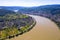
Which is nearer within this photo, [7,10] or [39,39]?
[39,39]

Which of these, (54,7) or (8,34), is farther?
(54,7)

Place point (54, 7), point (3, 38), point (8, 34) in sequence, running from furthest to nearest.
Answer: point (54, 7) < point (8, 34) < point (3, 38)

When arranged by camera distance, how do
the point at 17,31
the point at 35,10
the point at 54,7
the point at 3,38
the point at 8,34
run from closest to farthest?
1. the point at 3,38
2. the point at 8,34
3. the point at 17,31
4. the point at 54,7
5. the point at 35,10

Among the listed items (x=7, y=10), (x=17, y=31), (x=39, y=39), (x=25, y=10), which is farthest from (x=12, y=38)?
(x=25, y=10)

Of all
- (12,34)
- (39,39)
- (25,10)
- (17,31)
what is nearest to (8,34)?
(12,34)

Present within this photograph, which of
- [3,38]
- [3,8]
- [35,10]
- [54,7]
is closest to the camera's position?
[3,38]

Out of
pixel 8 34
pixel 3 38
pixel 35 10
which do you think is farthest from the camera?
pixel 35 10

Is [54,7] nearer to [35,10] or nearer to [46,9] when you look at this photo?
[46,9]

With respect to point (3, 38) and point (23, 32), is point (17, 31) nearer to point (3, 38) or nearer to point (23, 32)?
point (23, 32)
